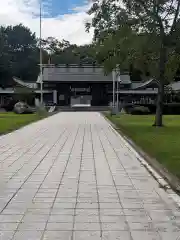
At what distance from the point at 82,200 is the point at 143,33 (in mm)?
20209

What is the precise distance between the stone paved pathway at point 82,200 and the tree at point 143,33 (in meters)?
14.2

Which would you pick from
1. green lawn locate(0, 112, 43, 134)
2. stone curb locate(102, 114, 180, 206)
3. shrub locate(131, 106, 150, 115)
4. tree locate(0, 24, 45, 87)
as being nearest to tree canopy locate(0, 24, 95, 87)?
tree locate(0, 24, 45, 87)

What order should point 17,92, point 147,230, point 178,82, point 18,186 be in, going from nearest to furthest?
point 147,230 → point 18,186 → point 178,82 → point 17,92

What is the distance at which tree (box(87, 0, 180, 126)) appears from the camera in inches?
1032

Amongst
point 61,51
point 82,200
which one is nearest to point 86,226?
point 82,200

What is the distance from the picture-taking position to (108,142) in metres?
17.9

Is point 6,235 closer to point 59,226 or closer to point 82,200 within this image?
point 59,226

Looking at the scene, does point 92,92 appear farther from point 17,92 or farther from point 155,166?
point 155,166

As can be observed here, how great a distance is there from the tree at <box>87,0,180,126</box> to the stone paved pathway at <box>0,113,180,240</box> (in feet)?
46.7

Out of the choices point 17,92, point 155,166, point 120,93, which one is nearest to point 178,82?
point 120,93

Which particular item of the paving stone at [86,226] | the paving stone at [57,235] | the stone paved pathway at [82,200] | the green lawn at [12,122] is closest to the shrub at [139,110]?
the green lawn at [12,122]

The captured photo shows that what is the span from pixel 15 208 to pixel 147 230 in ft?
7.35

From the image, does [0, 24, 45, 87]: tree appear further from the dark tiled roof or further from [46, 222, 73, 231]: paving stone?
[46, 222, 73, 231]: paving stone

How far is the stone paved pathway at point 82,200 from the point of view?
568cm
